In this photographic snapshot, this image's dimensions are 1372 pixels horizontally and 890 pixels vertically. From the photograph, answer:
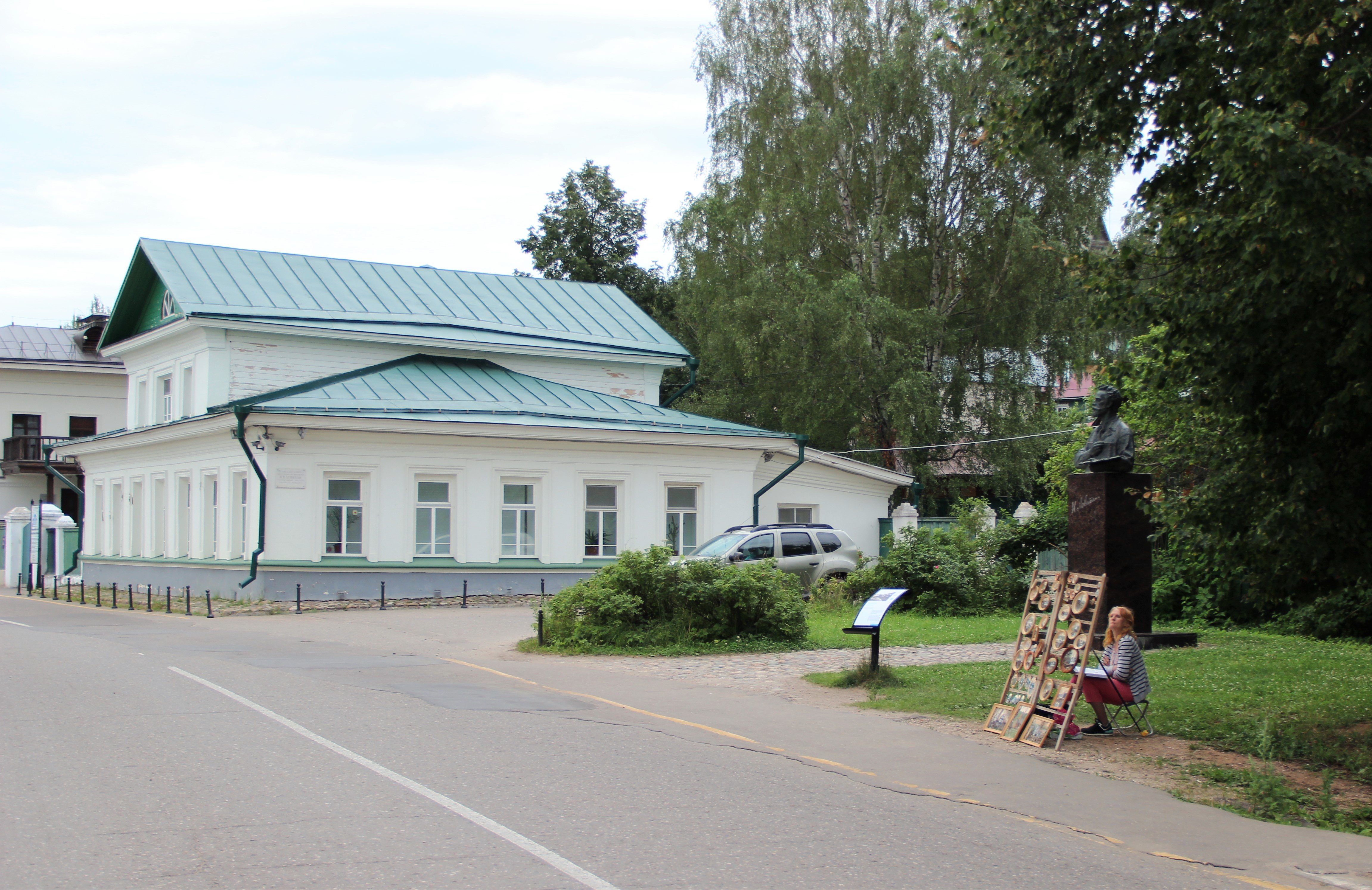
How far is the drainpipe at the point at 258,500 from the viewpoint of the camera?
25828 mm

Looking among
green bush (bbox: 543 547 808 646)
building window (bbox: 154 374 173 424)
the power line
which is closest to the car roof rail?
green bush (bbox: 543 547 808 646)

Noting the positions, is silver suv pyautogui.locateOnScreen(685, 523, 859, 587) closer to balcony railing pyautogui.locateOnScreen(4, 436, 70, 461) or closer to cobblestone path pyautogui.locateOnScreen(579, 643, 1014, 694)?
cobblestone path pyautogui.locateOnScreen(579, 643, 1014, 694)

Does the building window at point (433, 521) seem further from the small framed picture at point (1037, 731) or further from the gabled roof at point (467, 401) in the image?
the small framed picture at point (1037, 731)

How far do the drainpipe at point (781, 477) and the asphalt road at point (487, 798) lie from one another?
18213mm

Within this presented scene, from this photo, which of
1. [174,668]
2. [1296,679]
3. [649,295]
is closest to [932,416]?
[649,295]

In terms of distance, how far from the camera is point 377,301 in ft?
111

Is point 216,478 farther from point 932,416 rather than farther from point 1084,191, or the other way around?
point 1084,191

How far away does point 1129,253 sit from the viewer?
9.65 meters

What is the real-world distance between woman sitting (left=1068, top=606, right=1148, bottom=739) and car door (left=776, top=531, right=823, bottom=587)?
14521mm

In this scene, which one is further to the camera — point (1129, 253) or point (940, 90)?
point (940, 90)

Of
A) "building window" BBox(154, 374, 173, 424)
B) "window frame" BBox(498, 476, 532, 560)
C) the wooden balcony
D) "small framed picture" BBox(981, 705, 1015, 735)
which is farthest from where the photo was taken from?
the wooden balcony

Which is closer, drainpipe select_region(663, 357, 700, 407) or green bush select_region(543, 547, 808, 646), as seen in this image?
green bush select_region(543, 547, 808, 646)

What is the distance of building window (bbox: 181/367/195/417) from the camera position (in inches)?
1244

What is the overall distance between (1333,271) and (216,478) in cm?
2718
